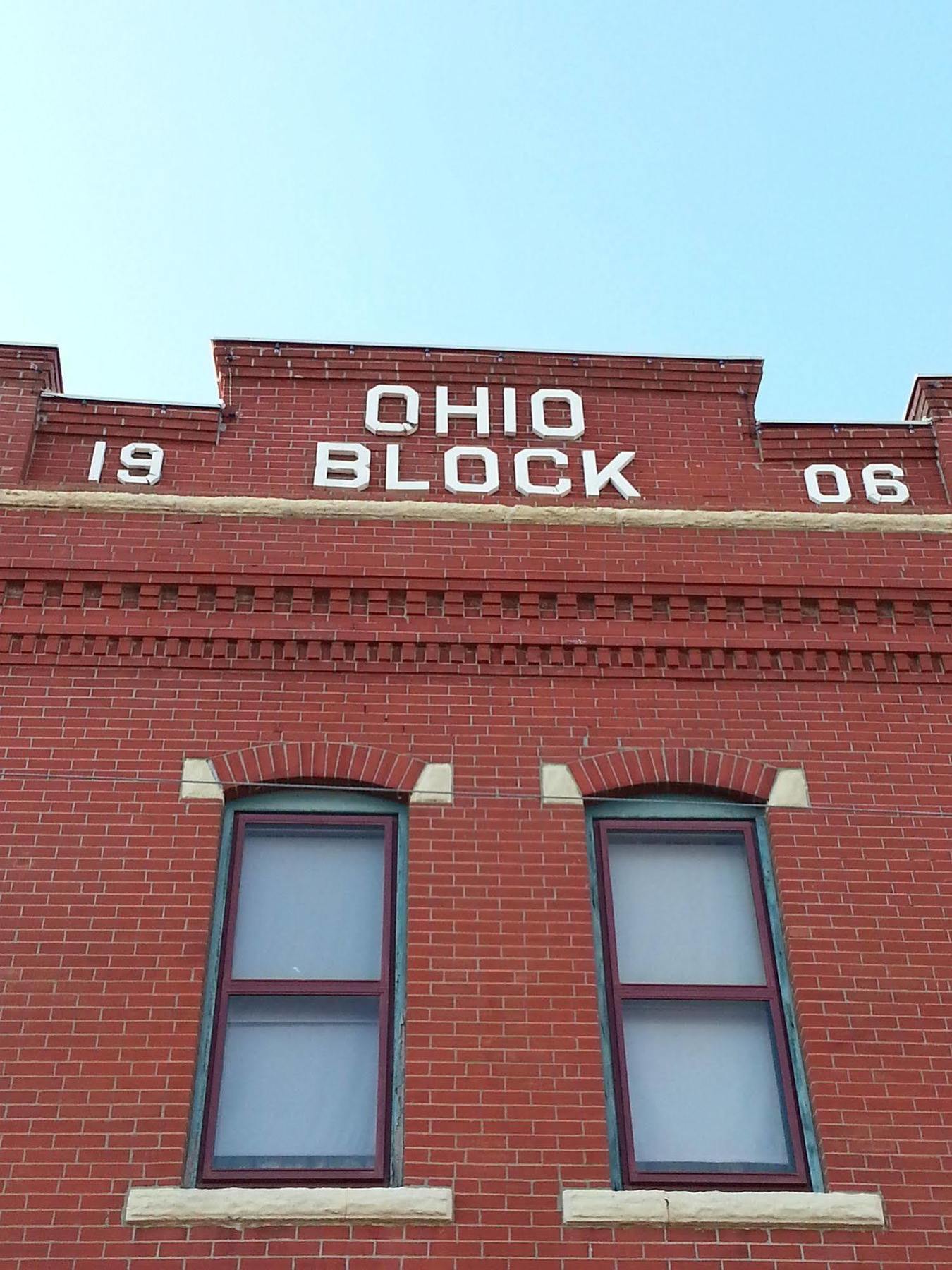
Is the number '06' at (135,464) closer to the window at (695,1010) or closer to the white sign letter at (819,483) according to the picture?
the window at (695,1010)

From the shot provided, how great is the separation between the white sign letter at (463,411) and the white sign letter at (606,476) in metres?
0.74

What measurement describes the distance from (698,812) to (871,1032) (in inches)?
63.9

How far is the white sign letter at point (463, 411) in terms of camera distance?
1059cm

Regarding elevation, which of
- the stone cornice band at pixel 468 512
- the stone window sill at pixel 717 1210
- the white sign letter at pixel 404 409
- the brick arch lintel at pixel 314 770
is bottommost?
the stone window sill at pixel 717 1210

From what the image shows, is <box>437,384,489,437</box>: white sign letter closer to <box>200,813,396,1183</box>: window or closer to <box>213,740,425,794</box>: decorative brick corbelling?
<box>213,740,425,794</box>: decorative brick corbelling

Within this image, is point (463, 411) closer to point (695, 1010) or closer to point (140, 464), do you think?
point (140, 464)

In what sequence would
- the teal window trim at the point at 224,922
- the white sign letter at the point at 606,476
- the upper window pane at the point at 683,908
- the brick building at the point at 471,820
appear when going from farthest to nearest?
the white sign letter at the point at 606,476
the upper window pane at the point at 683,908
the teal window trim at the point at 224,922
the brick building at the point at 471,820

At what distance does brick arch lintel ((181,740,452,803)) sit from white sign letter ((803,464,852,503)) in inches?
135

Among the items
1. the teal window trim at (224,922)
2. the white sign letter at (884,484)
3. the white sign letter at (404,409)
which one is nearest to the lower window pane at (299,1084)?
the teal window trim at (224,922)

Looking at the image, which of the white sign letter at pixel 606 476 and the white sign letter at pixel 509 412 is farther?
the white sign letter at pixel 509 412

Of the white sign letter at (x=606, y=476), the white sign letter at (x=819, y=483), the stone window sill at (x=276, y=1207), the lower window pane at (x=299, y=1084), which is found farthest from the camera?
the white sign letter at (x=819, y=483)

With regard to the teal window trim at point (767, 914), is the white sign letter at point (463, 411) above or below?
above

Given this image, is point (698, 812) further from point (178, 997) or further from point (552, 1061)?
point (178, 997)

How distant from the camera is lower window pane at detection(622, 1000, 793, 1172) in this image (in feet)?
26.0
